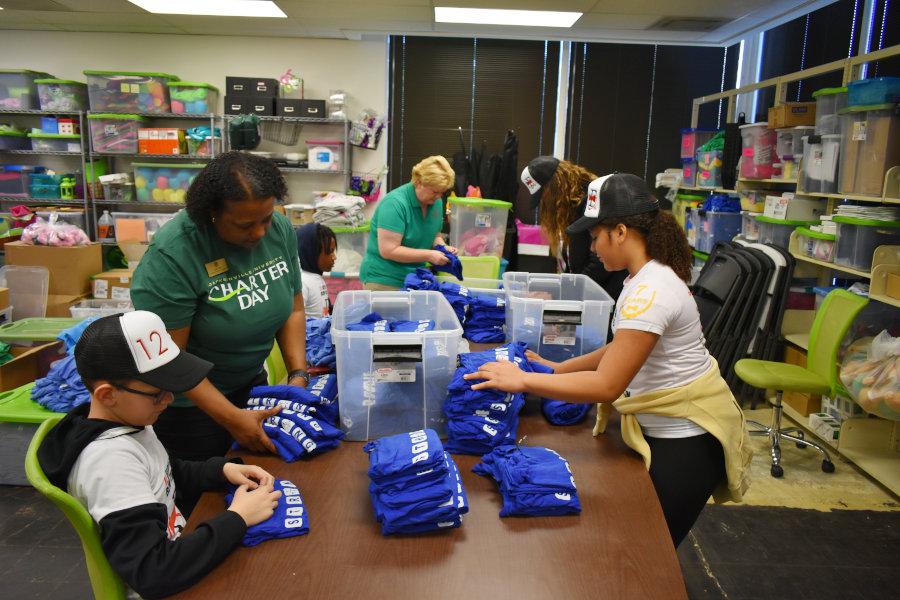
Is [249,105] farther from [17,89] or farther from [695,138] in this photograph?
[695,138]

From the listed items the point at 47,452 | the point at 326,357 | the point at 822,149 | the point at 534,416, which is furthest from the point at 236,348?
the point at 822,149

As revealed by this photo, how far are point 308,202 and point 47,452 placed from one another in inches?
227

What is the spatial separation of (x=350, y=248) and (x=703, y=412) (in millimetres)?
4652

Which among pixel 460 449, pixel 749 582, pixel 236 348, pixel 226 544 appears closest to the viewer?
pixel 226 544

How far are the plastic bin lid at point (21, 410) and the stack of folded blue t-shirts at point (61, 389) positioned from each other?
0.04m

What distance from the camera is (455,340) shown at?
68.4 inches

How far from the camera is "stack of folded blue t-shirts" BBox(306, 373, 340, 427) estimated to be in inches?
67.9

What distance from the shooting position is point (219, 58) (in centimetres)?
668

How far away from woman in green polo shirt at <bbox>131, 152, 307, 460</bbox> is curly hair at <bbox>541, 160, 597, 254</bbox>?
127 centimetres

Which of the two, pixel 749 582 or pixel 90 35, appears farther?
pixel 90 35

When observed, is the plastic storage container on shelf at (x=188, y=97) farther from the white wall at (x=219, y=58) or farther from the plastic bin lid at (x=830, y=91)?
the plastic bin lid at (x=830, y=91)

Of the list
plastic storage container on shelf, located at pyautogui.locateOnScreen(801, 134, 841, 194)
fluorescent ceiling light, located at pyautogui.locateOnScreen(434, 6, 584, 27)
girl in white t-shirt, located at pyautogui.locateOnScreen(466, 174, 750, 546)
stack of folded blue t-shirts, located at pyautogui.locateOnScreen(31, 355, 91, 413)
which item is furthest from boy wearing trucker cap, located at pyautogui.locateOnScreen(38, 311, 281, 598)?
fluorescent ceiling light, located at pyautogui.locateOnScreen(434, 6, 584, 27)

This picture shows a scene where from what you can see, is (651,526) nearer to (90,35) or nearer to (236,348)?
(236,348)

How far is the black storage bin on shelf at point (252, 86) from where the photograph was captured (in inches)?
248
